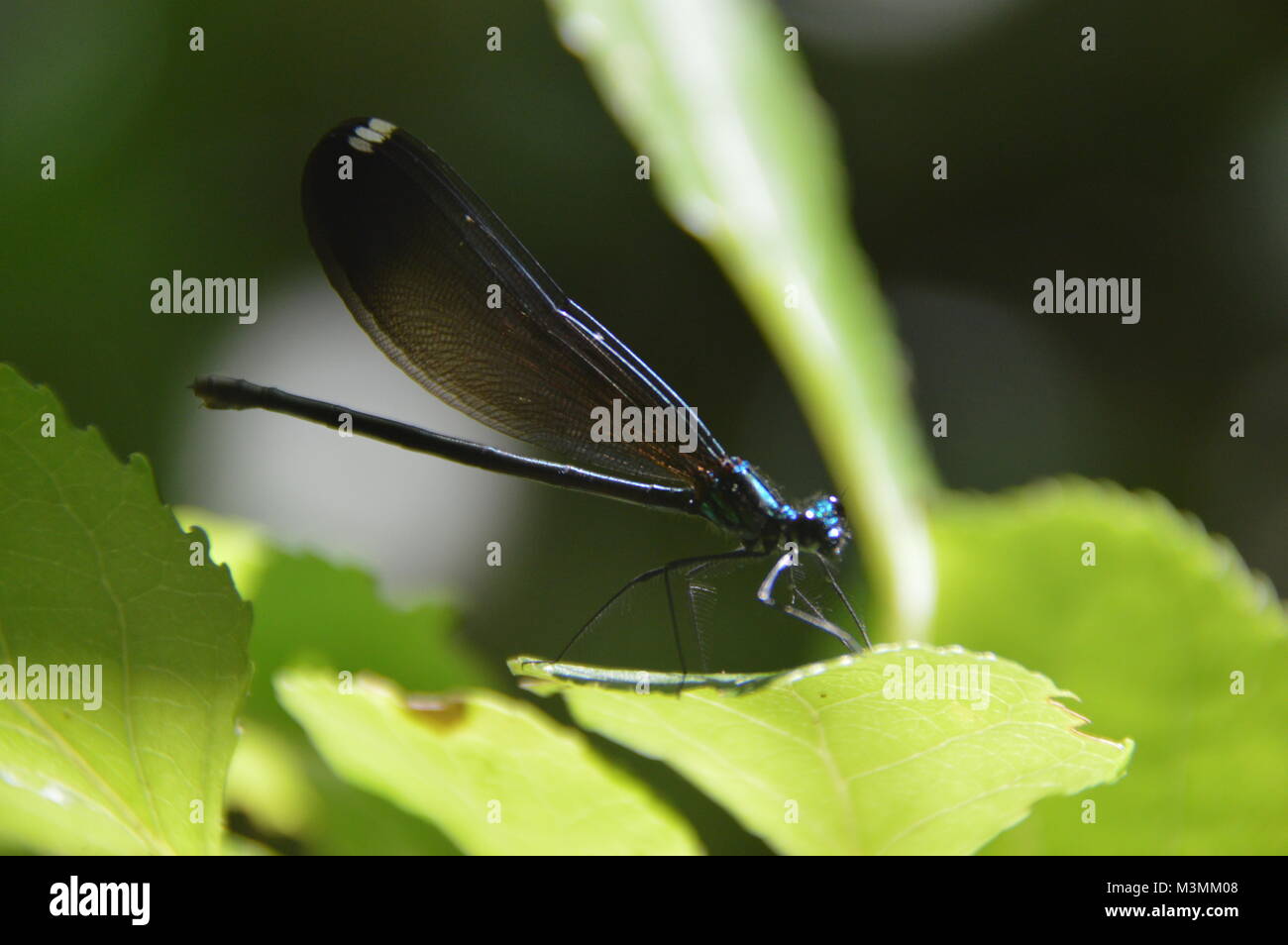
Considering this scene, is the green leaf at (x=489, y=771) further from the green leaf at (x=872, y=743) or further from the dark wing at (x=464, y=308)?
the dark wing at (x=464, y=308)

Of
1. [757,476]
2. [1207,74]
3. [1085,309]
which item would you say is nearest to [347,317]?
[757,476]

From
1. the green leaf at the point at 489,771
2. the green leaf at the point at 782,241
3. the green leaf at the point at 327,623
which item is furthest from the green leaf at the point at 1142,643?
the green leaf at the point at 327,623

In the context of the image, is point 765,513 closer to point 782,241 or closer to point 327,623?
point 782,241

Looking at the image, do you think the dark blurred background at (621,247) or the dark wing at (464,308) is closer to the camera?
the dark wing at (464,308)

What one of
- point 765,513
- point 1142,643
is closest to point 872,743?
point 1142,643

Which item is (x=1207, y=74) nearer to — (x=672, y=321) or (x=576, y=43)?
(x=672, y=321)

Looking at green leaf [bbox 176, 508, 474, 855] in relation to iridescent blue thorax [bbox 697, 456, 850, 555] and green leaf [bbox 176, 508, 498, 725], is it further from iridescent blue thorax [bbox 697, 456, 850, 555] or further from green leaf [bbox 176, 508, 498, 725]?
iridescent blue thorax [bbox 697, 456, 850, 555]

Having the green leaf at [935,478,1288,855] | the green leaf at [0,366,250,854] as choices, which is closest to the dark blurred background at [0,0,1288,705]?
the green leaf at [935,478,1288,855]
